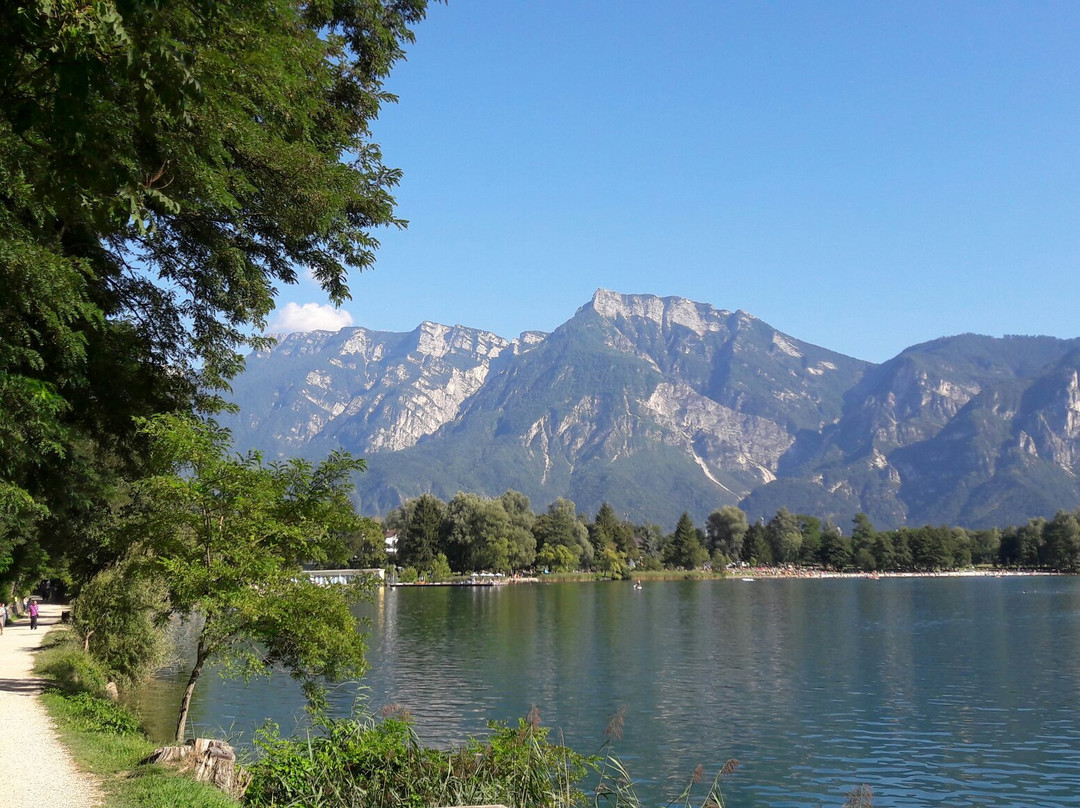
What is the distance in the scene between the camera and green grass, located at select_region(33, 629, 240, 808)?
12.4 metres

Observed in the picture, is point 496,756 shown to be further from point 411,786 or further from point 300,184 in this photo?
point 300,184

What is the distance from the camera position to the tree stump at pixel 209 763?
13.7m

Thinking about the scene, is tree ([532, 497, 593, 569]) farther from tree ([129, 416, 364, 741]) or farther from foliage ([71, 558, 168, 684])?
tree ([129, 416, 364, 741])

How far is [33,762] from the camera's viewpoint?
1496 cm

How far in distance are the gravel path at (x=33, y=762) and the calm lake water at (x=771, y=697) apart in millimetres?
6096

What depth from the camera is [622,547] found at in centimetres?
18400

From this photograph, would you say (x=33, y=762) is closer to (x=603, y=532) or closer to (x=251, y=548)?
(x=251, y=548)

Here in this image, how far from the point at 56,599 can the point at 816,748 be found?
81.0 meters

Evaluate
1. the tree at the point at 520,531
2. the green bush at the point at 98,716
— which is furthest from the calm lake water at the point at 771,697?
the tree at the point at 520,531

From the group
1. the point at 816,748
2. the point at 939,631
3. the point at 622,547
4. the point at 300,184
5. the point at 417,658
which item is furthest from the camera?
the point at 622,547

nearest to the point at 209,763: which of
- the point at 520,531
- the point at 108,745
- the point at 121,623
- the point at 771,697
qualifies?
the point at 108,745

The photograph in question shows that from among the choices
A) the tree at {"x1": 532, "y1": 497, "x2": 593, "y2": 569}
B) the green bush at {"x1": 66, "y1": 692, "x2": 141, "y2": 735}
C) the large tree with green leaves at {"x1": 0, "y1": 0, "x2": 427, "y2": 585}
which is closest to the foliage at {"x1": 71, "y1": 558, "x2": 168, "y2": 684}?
the green bush at {"x1": 66, "y1": 692, "x2": 141, "y2": 735}

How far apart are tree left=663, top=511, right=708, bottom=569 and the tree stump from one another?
183 meters

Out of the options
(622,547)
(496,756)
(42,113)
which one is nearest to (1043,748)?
(496,756)
